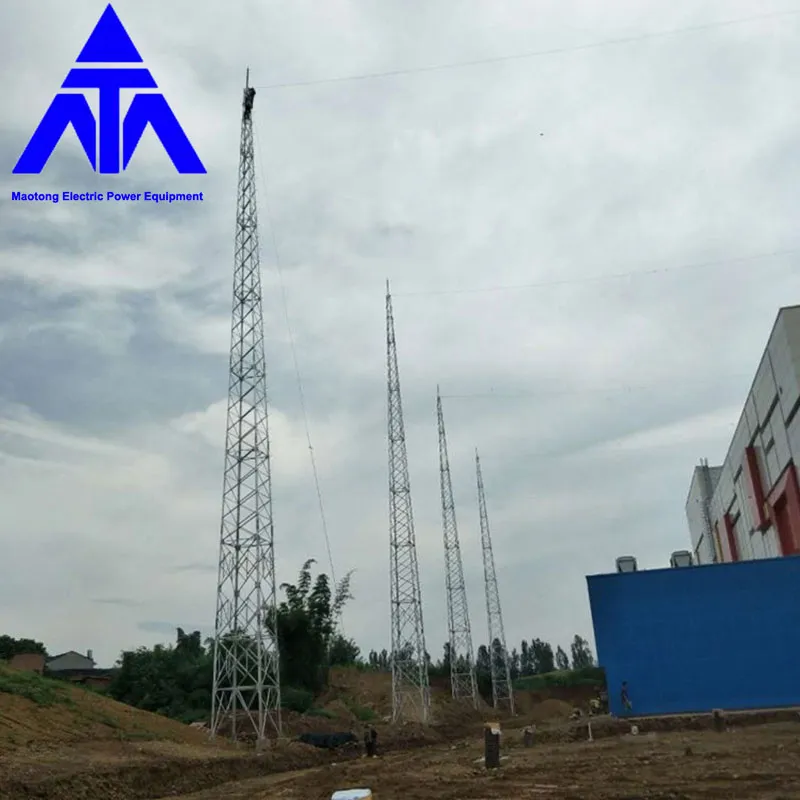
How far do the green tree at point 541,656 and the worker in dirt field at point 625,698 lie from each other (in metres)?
105

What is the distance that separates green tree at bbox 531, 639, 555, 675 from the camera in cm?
13175

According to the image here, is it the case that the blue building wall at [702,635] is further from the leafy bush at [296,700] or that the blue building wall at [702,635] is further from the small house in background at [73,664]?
the small house in background at [73,664]

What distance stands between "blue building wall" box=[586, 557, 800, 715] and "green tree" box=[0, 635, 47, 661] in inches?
2392

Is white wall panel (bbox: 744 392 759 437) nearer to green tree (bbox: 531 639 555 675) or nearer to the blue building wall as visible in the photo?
the blue building wall

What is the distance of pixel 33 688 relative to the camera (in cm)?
2845

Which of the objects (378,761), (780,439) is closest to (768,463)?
(780,439)

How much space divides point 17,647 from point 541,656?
86286mm

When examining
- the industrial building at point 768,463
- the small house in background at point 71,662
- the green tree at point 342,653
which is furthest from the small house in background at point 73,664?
the industrial building at point 768,463

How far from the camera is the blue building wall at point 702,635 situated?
3033 centimetres

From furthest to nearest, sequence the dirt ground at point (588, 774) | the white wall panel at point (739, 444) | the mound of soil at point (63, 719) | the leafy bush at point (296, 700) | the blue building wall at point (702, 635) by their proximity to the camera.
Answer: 1. the leafy bush at point (296, 700)
2. the white wall panel at point (739, 444)
3. the blue building wall at point (702, 635)
4. the mound of soil at point (63, 719)
5. the dirt ground at point (588, 774)

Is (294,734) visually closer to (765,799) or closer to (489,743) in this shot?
(489,743)

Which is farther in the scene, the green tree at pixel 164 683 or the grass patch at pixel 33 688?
the green tree at pixel 164 683

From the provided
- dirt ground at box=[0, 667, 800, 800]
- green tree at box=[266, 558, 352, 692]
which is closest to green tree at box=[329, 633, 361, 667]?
green tree at box=[266, 558, 352, 692]

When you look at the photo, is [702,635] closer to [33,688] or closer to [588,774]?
[588,774]
